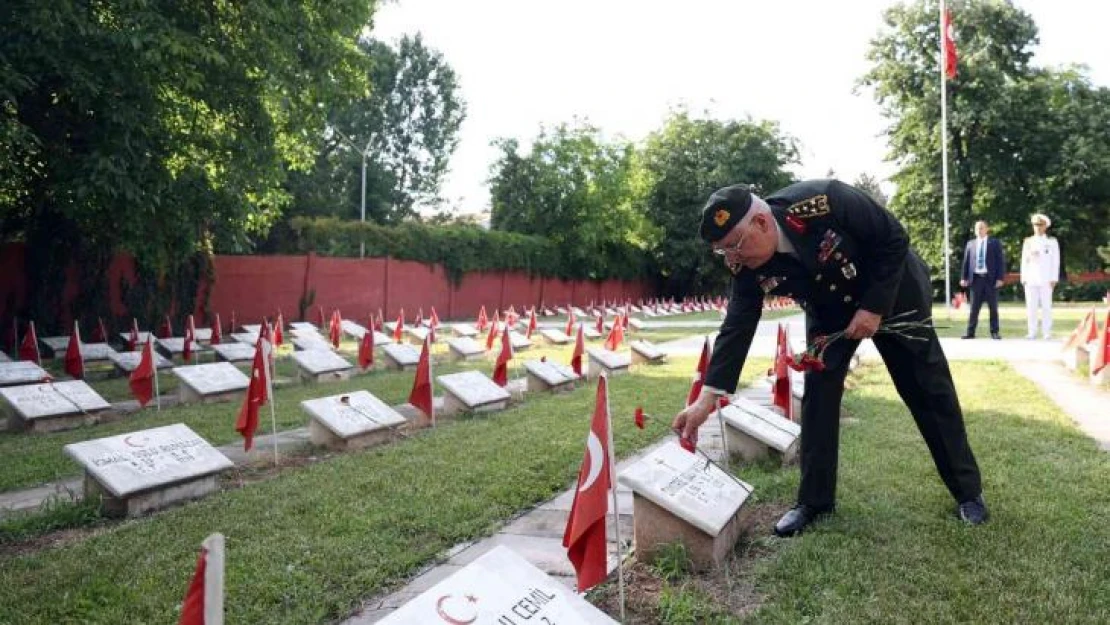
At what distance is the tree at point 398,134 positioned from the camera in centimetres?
4369

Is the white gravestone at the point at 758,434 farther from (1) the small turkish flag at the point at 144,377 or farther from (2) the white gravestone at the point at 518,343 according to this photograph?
(2) the white gravestone at the point at 518,343

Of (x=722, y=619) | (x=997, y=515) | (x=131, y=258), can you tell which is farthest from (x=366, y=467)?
(x=131, y=258)

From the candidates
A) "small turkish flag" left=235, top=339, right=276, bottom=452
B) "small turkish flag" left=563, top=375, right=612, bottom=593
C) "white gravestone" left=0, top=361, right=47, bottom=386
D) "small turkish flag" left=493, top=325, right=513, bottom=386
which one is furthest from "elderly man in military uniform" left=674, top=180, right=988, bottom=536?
"white gravestone" left=0, top=361, right=47, bottom=386

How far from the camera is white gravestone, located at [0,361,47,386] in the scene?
878 centimetres

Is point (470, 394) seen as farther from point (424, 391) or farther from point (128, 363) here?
point (128, 363)

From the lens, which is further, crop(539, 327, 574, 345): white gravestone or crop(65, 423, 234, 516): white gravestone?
crop(539, 327, 574, 345): white gravestone

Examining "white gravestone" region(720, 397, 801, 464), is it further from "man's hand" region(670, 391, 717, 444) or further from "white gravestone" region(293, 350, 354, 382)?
"white gravestone" region(293, 350, 354, 382)

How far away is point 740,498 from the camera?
3.94m

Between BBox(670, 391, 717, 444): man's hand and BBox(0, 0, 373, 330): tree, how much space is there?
884 cm

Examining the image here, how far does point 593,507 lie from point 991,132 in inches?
1629

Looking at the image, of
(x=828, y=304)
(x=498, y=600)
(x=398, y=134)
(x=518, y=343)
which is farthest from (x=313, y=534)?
(x=398, y=134)

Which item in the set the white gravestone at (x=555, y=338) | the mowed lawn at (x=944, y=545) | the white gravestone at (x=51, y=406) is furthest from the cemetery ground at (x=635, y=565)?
the white gravestone at (x=555, y=338)

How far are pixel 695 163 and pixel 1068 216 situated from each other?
715 inches

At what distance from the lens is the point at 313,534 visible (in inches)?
165
